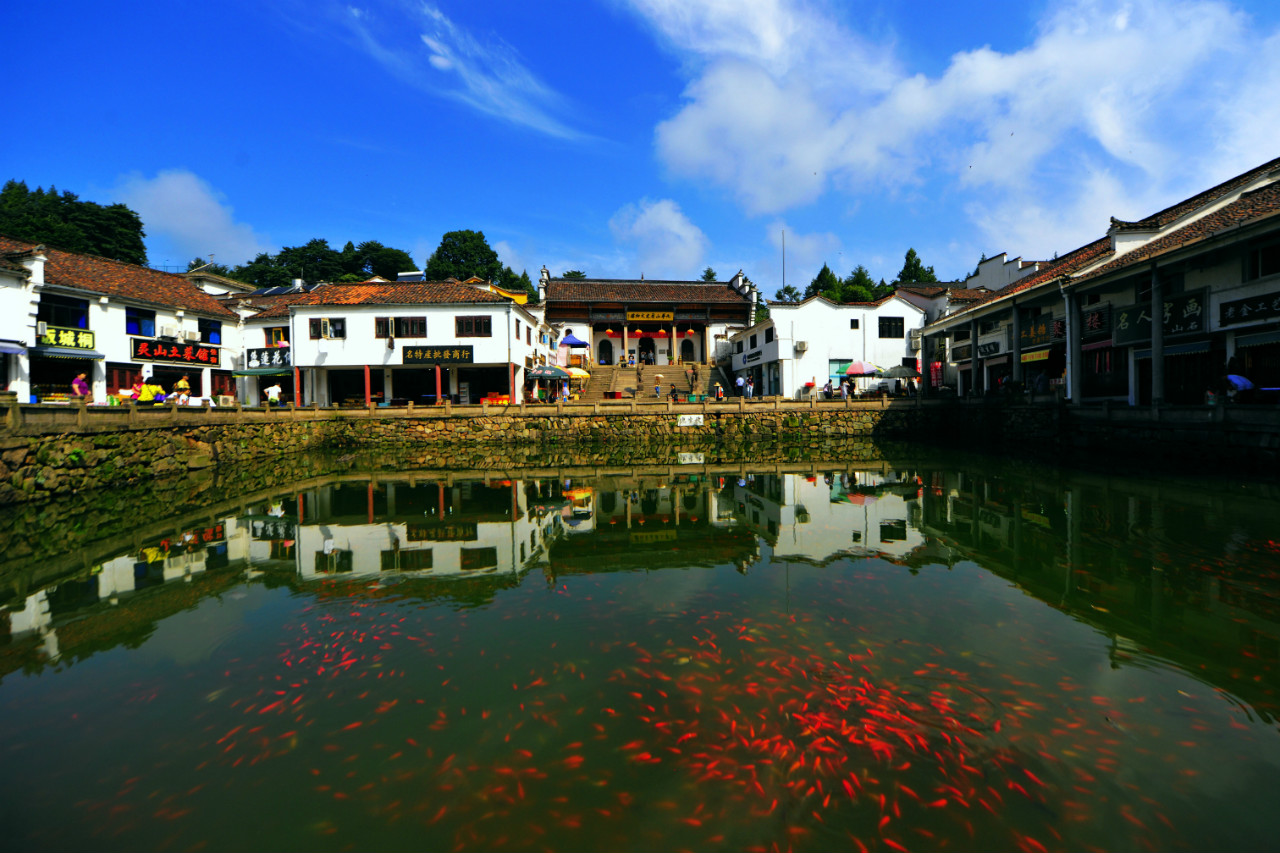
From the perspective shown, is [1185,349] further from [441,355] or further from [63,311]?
[63,311]

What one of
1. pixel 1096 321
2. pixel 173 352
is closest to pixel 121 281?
pixel 173 352

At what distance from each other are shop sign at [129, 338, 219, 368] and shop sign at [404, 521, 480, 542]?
22.9 m

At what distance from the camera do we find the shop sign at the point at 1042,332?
2161cm

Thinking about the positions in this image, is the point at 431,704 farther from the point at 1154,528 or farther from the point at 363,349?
the point at 363,349

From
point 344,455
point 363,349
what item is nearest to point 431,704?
point 344,455

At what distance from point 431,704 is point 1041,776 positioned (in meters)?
3.75

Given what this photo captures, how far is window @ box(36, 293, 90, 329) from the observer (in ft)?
70.4

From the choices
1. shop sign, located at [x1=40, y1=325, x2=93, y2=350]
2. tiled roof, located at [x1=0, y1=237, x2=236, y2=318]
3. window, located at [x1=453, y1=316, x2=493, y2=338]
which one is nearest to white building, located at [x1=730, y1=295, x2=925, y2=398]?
window, located at [x1=453, y1=316, x2=493, y2=338]

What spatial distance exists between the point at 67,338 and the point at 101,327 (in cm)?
177

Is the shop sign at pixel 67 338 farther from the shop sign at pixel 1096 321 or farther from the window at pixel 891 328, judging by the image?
the shop sign at pixel 1096 321

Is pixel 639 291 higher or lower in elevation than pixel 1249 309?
higher

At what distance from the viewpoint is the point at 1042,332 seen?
2253 centimetres

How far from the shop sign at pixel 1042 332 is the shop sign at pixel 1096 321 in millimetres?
744

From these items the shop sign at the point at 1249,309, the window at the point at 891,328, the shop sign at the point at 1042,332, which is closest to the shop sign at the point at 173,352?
the window at the point at 891,328
